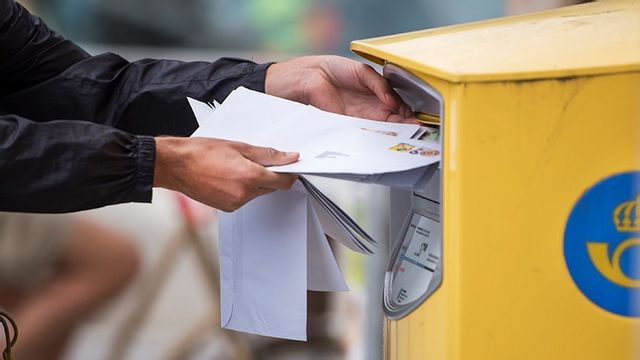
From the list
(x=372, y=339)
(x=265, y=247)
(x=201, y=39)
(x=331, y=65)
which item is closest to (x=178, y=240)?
(x=201, y=39)

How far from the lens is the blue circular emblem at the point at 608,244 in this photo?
4.69 feet

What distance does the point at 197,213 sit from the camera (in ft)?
11.9

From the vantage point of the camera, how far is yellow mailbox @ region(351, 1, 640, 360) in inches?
55.3

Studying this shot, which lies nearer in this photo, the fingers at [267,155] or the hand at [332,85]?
the fingers at [267,155]

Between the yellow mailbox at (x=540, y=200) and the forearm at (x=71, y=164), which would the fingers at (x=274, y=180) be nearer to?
the forearm at (x=71, y=164)

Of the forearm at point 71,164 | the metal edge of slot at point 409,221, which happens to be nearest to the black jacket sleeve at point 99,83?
the forearm at point 71,164

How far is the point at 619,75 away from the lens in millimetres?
1390

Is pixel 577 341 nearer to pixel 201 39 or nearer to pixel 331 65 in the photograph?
pixel 331 65

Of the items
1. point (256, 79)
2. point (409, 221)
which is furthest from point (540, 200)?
point (256, 79)

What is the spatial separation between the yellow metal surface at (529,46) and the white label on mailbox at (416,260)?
0.33 m

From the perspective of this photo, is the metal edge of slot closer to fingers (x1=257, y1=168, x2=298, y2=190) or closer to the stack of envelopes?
the stack of envelopes

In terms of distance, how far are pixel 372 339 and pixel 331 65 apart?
861mm

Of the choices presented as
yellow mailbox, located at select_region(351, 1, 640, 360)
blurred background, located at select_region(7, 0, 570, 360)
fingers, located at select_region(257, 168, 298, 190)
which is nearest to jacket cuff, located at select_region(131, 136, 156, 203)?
fingers, located at select_region(257, 168, 298, 190)

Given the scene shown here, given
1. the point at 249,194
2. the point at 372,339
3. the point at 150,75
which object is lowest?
the point at 372,339
